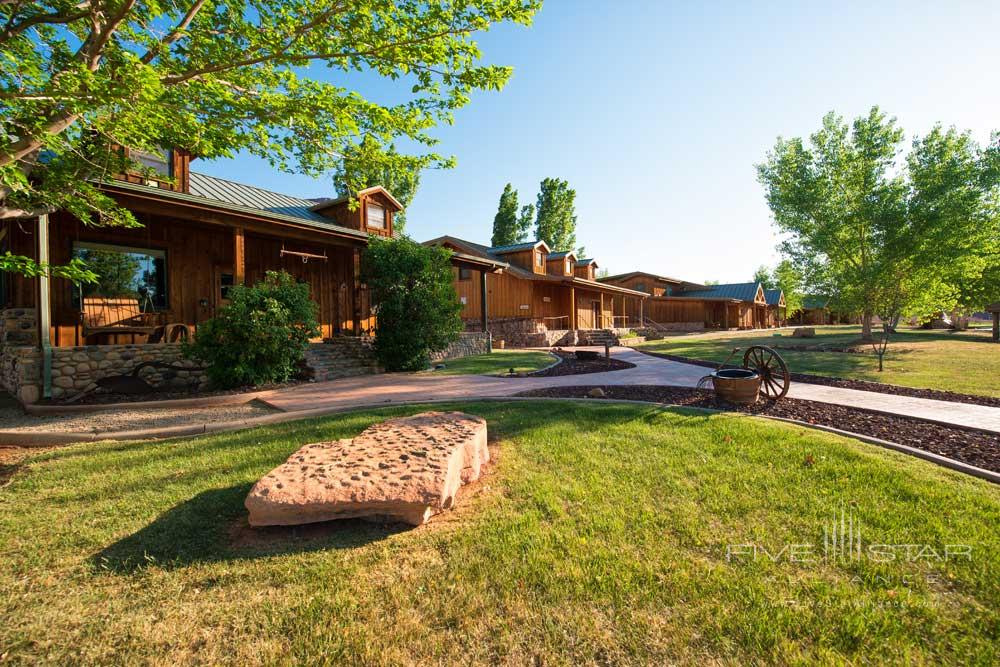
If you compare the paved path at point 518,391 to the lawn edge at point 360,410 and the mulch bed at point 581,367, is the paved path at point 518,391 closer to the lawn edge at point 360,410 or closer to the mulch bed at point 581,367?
the lawn edge at point 360,410

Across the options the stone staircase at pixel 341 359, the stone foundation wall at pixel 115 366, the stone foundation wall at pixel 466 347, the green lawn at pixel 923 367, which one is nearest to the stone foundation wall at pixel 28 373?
the stone foundation wall at pixel 115 366

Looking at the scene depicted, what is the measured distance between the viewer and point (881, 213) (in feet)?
55.0

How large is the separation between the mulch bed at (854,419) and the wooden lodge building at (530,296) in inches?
554

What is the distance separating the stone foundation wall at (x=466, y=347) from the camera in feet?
47.5

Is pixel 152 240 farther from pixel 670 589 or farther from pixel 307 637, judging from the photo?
pixel 670 589

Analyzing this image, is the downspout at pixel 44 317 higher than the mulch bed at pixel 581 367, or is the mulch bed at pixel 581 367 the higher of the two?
the downspout at pixel 44 317

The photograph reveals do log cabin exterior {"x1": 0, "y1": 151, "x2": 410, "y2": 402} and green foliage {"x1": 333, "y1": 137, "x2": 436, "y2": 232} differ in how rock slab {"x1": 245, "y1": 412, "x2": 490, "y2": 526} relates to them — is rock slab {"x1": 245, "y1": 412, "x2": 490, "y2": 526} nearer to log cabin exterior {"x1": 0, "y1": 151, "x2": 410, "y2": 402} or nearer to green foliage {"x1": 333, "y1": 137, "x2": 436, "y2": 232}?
green foliage {"x1": 333, "y1": 137, "x2": 436, "y2": 232}

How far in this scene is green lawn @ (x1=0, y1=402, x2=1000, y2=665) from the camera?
1987 mm

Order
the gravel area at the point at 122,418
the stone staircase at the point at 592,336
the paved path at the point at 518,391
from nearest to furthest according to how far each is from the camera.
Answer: the gravel area at the point at 122,418
the paved path at the point at 518,391
the stone staircase at the point at 592,336

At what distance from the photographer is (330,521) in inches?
128

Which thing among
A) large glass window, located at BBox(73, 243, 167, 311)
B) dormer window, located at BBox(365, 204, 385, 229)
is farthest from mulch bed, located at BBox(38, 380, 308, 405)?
dormer window, located at BBox(365, 204, 385, 229)

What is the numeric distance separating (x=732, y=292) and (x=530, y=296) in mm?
28798

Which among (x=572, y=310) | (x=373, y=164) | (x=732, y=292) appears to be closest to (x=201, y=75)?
(x=373, y=164)

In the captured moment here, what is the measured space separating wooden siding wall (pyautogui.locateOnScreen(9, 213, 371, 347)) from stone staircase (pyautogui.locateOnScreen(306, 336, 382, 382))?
2.43 meters
